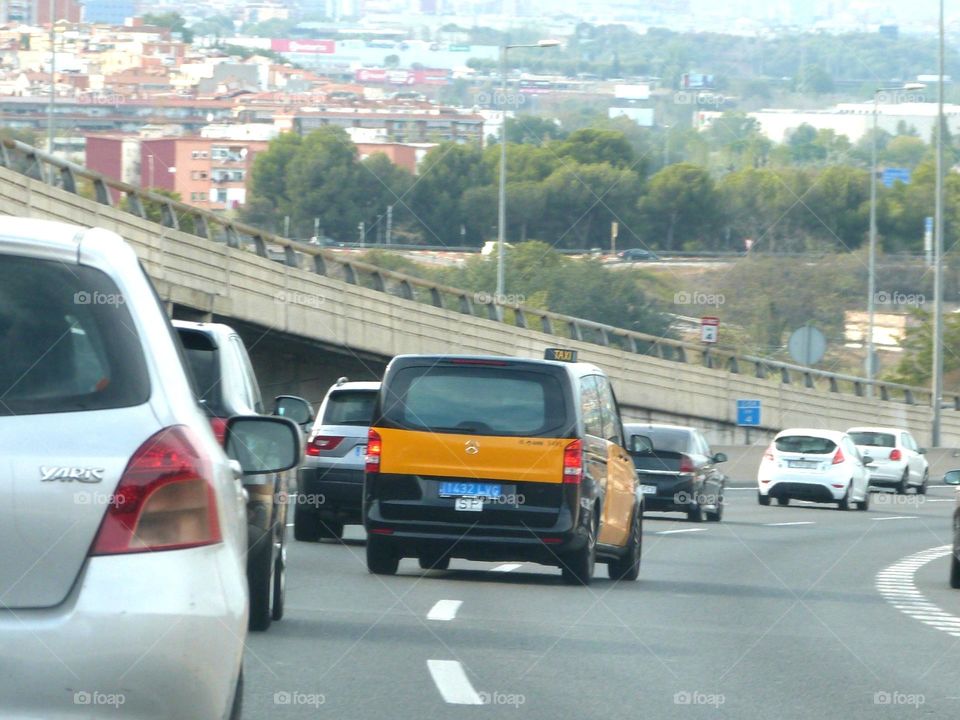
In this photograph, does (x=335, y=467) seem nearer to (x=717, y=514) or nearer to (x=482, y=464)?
(x=482, y=464)

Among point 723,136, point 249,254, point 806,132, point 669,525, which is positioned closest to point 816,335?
point 249,254

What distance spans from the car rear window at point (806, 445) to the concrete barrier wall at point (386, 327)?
9.41 m

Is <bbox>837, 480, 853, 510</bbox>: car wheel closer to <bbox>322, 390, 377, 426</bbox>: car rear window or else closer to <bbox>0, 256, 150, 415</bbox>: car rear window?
<bbox>322, 390, 377, 426</bbox>: car rear window

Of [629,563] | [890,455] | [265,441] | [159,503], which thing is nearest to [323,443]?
[629,563]

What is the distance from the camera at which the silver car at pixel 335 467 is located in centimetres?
1830

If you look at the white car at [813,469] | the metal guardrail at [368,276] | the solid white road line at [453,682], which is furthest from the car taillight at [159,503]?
the white car at [813,469]

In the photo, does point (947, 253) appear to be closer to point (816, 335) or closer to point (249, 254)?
point (816, 335)

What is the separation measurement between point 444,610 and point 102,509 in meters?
7.76

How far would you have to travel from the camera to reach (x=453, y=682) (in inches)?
340

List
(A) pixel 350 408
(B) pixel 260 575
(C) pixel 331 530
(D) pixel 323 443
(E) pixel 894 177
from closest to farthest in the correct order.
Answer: (B) pixel 260 575 < (D) pixel 323 443 < (A) pixel 350 408 < (C) pixel 331 530 < (E) pixel 894 177

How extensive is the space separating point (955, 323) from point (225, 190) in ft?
104

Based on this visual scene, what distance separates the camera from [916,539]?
80.5 feet

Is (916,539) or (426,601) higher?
(426,601)

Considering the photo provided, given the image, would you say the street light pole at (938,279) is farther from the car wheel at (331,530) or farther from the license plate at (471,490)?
the license plate at (471,490)
